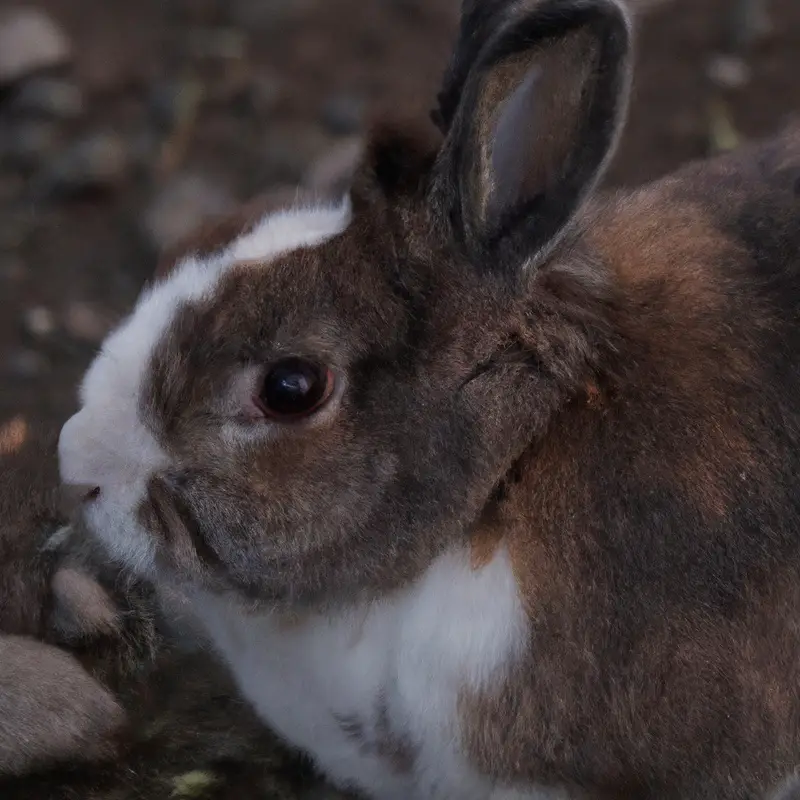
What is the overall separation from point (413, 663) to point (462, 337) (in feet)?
1.64

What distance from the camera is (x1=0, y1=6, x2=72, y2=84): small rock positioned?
3752 millimetres

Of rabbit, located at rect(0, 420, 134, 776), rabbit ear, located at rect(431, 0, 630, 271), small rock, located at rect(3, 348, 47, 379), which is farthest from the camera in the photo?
small rock, located at rect(3, 348, 47, 379)

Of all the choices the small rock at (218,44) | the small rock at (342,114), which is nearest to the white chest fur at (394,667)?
the small rock at (342,114)

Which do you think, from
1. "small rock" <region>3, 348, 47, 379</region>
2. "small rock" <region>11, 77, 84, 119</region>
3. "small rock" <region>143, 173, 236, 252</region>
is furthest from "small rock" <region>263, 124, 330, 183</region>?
"small rock" <region>3, 348, 47, 379</region>

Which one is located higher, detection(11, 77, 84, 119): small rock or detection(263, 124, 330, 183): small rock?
detection(11, 77, 84, 119): small rock

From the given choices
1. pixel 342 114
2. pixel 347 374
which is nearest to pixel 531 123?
pixel 347 374

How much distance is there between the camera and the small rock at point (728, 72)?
3.98m

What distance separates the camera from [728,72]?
400cm

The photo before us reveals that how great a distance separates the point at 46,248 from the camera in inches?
138

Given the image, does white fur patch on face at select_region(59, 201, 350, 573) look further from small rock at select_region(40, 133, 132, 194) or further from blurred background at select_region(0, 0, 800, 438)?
small rock at select_region(40, 133, 132, 194)

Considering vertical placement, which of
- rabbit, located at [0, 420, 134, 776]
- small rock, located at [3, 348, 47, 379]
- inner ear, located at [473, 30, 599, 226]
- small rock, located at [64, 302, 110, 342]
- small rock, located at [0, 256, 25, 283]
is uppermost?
inner ear, located at [473, 30, 599, 226]

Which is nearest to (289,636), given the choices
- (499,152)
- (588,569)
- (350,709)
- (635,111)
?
(350,709)

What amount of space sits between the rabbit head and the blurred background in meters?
1.39

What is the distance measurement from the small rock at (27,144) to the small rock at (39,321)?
0.48m
